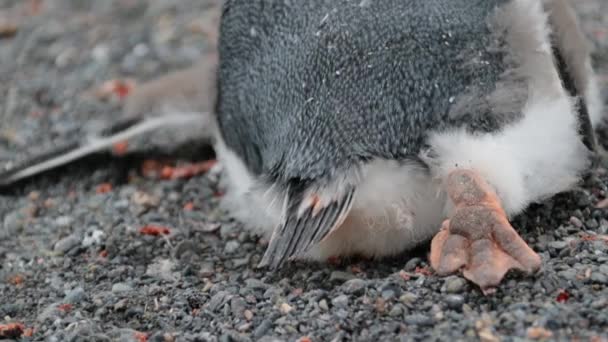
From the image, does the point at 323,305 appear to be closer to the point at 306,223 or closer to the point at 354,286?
the point at 354,286

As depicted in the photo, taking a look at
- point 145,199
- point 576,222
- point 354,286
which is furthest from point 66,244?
point 576,222

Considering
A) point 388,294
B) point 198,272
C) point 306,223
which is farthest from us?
point 198,272

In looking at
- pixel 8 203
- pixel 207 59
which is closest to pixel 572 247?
pixel 8 203

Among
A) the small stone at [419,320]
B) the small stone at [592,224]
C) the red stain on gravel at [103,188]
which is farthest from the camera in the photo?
the red stain on gravel at [103,188]

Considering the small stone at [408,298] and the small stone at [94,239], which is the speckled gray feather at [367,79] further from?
the small stone at [94,239]

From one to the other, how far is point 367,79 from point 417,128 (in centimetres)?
17

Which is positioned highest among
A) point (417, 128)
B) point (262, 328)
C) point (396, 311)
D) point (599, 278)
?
point (417, 128)

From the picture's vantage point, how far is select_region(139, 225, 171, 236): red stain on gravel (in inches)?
109

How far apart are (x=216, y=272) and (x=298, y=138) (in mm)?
438

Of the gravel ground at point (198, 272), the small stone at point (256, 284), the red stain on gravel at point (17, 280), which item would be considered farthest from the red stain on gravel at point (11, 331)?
the small stone at point (256, 284)

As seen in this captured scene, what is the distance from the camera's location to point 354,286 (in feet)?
6.89

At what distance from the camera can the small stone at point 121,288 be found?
2389mm

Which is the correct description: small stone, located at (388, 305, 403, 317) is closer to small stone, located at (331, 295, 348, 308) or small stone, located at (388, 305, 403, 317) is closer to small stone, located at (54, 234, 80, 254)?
small stone, located at (331, 295, 348, 308)

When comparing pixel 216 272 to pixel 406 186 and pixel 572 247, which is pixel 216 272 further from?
pixel 572 247
